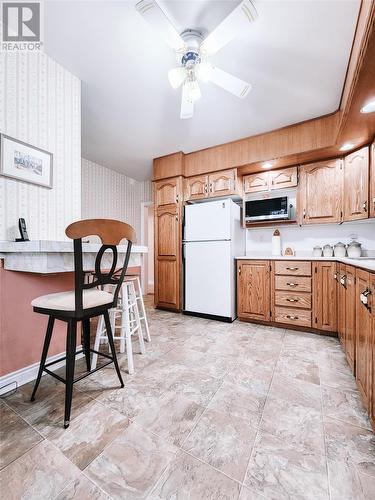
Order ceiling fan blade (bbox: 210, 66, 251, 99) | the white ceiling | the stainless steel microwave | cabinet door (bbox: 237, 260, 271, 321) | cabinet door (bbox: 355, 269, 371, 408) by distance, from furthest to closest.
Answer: the stainless steel microwave → cabinet door (bbox: 237, 260, 271, 321) → ceiling fan blade (bbox: 210, 66, 251, 99) → the white ceiling → cabinet door (bbox: 355, 269, 371, 408)

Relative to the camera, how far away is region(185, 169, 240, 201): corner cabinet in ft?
9.99

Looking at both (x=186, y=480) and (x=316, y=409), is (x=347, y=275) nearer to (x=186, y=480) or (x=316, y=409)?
(x=316, y=409)

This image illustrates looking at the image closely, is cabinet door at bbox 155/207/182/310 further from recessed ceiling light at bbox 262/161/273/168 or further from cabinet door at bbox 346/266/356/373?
cabinet door at bbox 346/266/356/373

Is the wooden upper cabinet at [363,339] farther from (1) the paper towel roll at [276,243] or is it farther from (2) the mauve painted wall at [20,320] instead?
(2) the mauve painted wall at [20,320]

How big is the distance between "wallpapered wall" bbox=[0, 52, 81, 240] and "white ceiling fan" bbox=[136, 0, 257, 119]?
96 centimetres

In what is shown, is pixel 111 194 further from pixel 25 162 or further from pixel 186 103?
pixel 186 103

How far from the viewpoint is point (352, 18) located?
140cm

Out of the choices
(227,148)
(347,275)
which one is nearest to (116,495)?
(347,275)

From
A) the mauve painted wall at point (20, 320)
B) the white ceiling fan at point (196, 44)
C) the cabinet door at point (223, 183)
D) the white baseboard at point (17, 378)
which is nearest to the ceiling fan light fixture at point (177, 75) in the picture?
the white ceiling fan at point (196, 44)

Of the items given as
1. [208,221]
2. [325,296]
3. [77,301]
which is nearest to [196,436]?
[77,301]

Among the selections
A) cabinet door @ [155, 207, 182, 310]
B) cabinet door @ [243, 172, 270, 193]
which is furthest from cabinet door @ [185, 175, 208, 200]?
cabinet door @ [243, 172, 270, 193]

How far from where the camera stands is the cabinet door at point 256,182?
120 inches

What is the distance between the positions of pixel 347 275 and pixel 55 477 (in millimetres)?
2167

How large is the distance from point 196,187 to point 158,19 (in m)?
2.12
